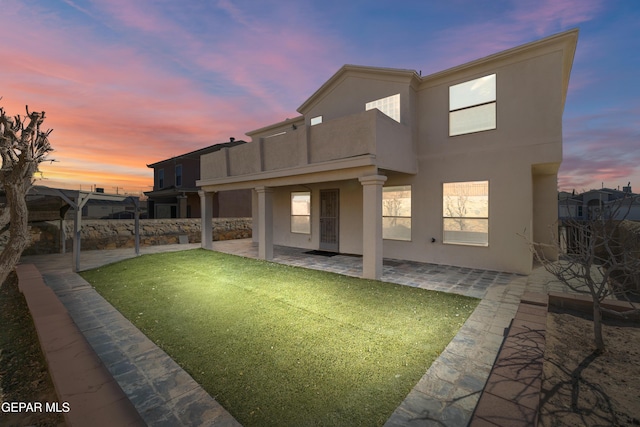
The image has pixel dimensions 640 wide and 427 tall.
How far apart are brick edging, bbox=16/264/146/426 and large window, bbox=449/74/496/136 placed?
9802 mm

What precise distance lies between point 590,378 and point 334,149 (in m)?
6.78

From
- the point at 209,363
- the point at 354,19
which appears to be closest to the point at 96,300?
the point at 209,363

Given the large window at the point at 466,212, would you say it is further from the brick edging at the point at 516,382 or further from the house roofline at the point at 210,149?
the house roofline at the point at 210,149

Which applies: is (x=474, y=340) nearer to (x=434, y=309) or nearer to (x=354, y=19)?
(x=434, y=309)

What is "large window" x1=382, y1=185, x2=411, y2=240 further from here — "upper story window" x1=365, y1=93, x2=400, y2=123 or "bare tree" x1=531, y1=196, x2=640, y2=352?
"bare tree" x1=531, y1=196, x2=640, y2=352

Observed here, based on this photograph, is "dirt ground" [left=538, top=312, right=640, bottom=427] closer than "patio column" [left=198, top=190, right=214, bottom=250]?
Yes

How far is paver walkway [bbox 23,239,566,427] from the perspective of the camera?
2367mm

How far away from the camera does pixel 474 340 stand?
3.78 meters

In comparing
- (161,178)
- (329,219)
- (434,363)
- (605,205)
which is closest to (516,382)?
(434,363)

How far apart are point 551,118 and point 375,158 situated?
4.92m

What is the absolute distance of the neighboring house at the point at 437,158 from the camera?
7113mm

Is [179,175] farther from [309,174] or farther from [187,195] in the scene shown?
[309,174]

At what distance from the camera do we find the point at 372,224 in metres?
7.08

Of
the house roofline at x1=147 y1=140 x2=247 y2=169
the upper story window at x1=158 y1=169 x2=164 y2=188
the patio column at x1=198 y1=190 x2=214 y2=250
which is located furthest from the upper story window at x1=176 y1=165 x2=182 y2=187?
the patio column at x1=198 y1=190 x2=214 y2=250
